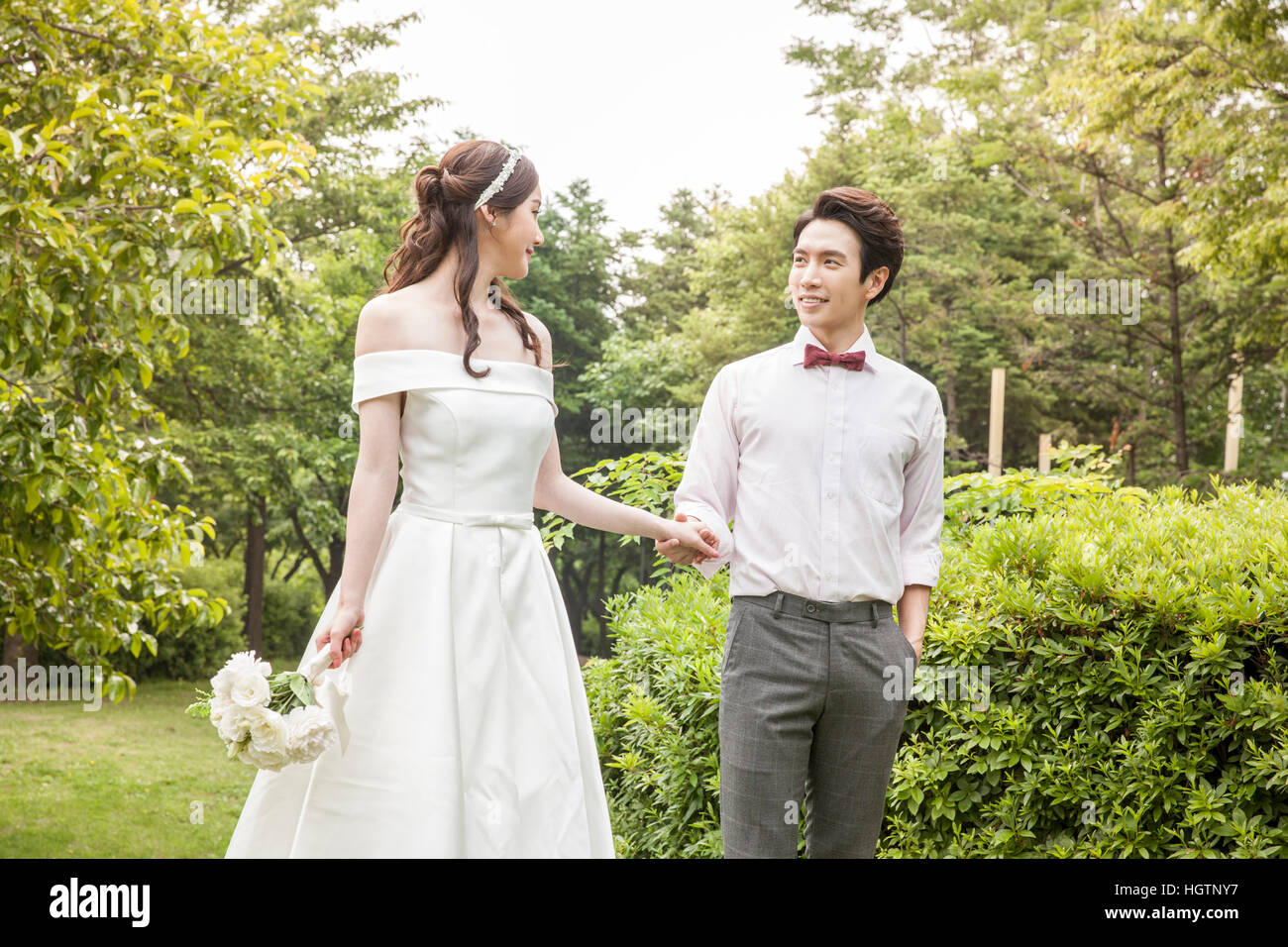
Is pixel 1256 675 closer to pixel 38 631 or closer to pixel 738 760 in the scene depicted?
pixel 738 760

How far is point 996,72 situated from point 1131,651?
16023mm

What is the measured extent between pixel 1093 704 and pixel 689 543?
1.55 m

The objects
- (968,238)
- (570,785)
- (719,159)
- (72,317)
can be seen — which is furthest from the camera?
(719,159)

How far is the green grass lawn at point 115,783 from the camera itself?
884cm

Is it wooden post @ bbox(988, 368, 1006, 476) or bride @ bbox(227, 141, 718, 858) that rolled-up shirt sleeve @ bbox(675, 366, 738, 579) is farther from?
wooden post @ bbox(988, 368, 1006, 476)

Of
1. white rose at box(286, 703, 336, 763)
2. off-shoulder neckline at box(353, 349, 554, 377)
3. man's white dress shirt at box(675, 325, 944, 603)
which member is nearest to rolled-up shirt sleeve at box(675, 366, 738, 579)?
man's white dress shirt at box(675, 325, 944, 603)

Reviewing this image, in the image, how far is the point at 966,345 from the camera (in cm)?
1939

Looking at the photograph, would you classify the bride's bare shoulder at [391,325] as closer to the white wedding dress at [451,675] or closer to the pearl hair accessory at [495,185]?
the white wedding dress at [451,675]

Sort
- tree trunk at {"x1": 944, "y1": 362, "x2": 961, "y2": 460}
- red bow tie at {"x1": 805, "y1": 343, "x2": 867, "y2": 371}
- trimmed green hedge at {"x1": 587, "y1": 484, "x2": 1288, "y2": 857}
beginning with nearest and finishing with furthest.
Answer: red bow tie at {"x1": 805, "y1": 343, "x2": 867, "y2": 371}
trimmed green hedge at {"x1": 587, "y1": 484, "x2": 1288, "y2": 857}
tree trunk at {"x1": 944, "y1": 362, "x2": 961, "y2": 460}

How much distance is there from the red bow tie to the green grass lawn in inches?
188

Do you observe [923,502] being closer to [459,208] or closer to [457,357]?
[457,357]

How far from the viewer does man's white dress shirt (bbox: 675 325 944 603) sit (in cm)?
253

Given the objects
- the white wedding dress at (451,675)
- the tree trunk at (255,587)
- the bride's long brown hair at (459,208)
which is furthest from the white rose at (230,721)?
the tree trunk at (255,587)

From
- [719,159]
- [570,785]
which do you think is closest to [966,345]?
[719,159]
